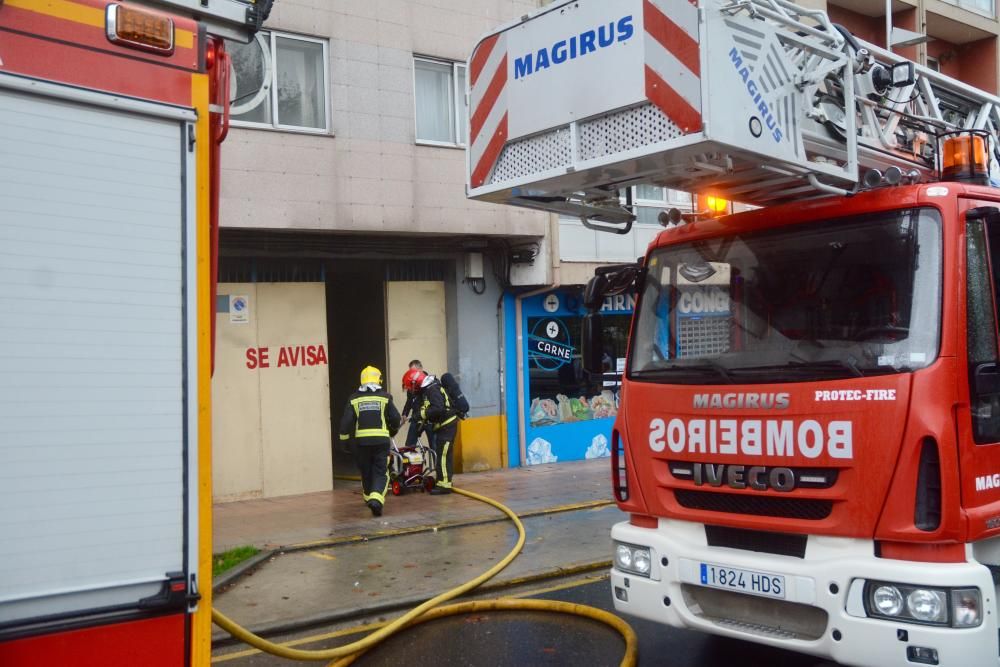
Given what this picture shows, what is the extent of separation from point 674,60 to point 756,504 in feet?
7.09

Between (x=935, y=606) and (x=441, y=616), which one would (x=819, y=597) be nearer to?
(x=935, y=606)

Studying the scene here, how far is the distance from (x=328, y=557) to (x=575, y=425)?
7554 mm

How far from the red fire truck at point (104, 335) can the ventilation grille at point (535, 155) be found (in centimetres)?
209

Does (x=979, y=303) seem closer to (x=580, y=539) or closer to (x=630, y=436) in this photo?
(x=630, y=436)

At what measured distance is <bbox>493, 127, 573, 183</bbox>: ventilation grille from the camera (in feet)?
15.6

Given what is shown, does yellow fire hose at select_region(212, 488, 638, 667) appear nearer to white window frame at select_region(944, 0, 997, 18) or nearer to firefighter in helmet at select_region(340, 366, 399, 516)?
firefighter in helmet at select_region(340, 366, 399, 516)

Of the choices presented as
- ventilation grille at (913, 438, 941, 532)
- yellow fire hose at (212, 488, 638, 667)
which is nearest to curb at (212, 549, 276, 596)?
yellow fire hose at (212, 488, 638, 667)

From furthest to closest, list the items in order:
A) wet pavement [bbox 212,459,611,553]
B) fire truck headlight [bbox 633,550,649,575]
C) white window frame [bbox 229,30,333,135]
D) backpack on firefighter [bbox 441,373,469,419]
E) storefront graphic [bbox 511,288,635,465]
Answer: storefront graphic [bbox 511,288,635,465] → backpack on firefighter [bbox 441,373,469,419] → white window frame [bbox 229,30,333,135] → wet pavement [bbox 212,459,611,553] → fire truck headlight [bbox 633,550,649,575]

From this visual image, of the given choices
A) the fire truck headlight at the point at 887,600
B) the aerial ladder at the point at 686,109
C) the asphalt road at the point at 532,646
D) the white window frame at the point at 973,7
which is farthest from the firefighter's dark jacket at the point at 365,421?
the white window frame at the point at 973,7

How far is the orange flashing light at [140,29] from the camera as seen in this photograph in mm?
2938

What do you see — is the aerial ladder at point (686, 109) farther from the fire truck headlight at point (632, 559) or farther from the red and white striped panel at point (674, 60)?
the fire truck headlight at point (632, 559)

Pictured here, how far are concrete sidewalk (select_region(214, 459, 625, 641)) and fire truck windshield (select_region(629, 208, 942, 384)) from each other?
3.29 metres

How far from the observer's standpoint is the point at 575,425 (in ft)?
51.0

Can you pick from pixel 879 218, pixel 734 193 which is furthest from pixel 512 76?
pixel 879 218
